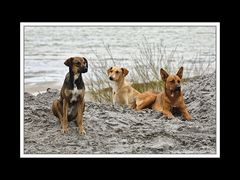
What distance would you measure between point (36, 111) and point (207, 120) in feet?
6.06

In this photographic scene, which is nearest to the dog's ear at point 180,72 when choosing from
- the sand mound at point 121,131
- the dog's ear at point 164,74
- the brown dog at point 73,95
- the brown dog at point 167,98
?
the brown dog at point 167,98

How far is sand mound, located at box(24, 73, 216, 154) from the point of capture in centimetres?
972

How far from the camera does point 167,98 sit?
32.7 feet

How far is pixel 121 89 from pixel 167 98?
1.70ft

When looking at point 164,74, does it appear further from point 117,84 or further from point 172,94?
point 117,84

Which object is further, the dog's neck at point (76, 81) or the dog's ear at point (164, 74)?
the dog's ear at point (164, 74)

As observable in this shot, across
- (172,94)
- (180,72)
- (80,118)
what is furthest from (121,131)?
(180,72)

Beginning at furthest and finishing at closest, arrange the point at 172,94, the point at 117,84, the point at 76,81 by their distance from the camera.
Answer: the point at 117,84 < the point at 172,94 < the point at 76,81

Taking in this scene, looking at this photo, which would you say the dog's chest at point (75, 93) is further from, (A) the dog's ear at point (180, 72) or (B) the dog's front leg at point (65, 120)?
(A) the dog's ear at point (180, 72)

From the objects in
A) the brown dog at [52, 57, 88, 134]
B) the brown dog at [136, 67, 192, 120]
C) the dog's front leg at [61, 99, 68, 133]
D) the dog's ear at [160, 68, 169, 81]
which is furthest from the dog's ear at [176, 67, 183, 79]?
the dog's front leg at [61, 99, 68, 133]

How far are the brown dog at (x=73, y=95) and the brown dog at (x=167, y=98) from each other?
702mm

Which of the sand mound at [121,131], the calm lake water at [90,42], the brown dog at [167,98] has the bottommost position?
the sand mound at [121,131]

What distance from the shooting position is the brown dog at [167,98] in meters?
9.89

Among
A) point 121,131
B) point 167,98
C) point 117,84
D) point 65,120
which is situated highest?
point 117,84
